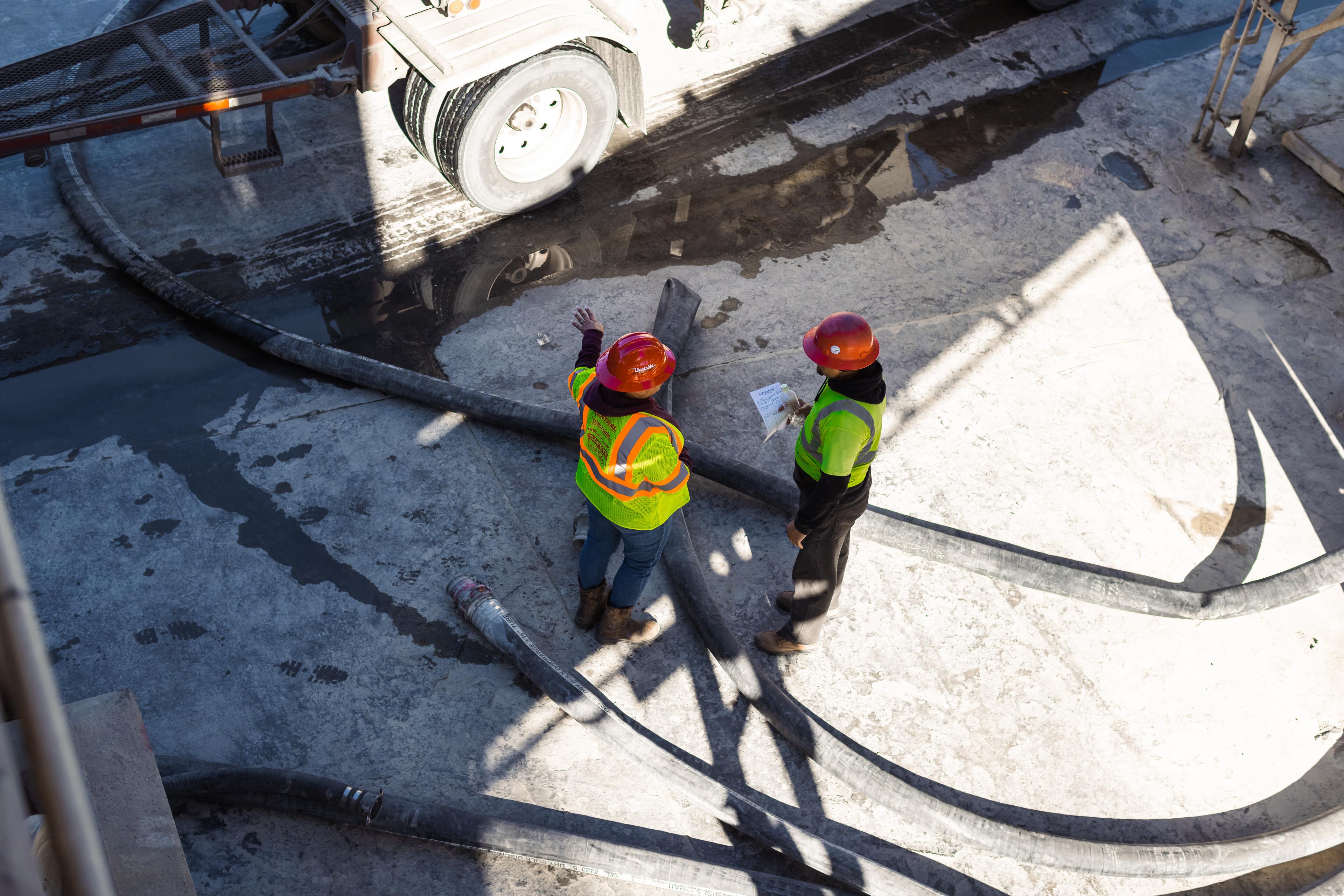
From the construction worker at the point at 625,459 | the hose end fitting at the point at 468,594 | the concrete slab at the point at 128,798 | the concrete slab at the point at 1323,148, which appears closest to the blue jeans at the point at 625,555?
the construction worker at the point at 625,459

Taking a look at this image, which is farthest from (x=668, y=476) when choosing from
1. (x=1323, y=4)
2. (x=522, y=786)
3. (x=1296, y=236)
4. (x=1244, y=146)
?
(x=1323, y=4)

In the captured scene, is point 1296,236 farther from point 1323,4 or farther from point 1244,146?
point 1323,4

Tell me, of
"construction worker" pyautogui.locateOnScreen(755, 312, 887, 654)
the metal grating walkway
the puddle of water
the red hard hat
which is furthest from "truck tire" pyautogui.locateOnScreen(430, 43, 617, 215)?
the puddle of water

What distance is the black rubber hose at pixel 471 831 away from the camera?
3771mm

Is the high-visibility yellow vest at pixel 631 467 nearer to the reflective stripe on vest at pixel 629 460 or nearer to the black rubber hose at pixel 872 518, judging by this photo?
the reflective stripe on vest at pixel 629 460

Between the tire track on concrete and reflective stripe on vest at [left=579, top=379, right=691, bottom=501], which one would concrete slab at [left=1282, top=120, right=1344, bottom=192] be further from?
the tire track on concrete

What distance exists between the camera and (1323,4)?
9.53m

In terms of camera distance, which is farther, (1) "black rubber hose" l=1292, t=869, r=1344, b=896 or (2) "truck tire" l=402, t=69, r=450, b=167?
(2) "truck tire" l=402, t=69, r=450, b=167

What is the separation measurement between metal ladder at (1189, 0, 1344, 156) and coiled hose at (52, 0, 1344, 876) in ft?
13.8

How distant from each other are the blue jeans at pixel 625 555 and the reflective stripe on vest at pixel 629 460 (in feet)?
0.72

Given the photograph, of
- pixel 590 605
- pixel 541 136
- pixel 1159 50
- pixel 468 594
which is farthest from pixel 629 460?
pixel 1159 50

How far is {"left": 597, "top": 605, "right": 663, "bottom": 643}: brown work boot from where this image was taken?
4566mm

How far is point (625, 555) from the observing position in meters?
4.30

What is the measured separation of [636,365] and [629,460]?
0.39 m
